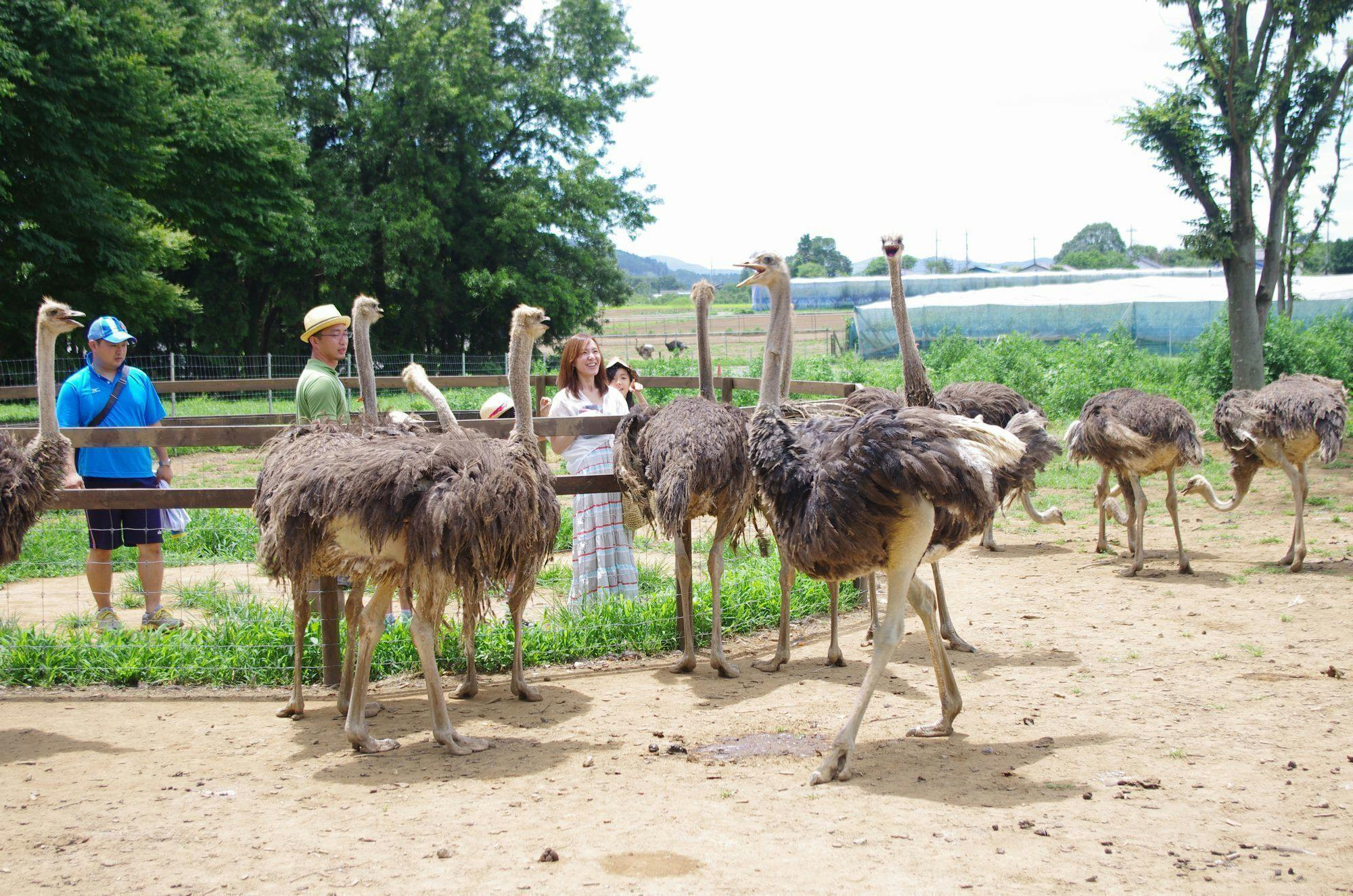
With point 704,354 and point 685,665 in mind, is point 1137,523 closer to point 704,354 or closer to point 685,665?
point 704,354

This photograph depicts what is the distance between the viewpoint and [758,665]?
5.57 m

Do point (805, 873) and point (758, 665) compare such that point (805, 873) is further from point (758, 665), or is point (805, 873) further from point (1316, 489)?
point (1316, 489)

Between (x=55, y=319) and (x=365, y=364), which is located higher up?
(x=55, y=319)

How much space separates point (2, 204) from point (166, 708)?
53.9 feet

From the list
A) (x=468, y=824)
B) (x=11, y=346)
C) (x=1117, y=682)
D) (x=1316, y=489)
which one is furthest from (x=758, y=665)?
(x=11, y=346)

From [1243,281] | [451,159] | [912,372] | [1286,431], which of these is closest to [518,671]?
[912,372]

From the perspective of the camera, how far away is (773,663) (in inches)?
218

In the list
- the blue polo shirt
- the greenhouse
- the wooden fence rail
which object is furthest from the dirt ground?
the greenhouse

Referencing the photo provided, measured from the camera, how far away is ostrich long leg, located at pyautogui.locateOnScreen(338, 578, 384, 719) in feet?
15.9

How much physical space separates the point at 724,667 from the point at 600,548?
4.02 feet

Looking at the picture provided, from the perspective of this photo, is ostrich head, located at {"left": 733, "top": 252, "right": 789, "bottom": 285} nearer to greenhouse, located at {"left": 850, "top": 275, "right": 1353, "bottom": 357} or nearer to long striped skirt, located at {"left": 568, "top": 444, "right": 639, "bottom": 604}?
long striped skirt, located at {"left": 568, "top": 444, "right": 639, "bottom": 604}

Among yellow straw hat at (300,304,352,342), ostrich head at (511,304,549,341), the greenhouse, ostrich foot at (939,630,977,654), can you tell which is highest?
the greenhouse

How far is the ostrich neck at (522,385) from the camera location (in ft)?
15.6

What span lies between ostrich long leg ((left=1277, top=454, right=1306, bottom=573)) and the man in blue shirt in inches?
278
